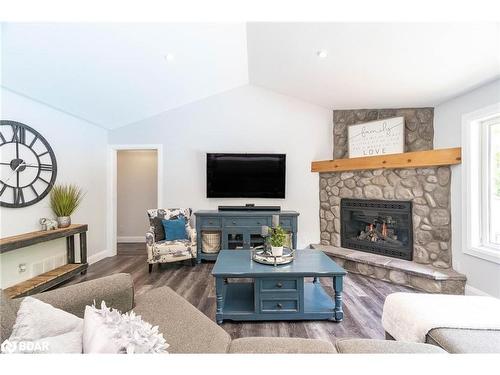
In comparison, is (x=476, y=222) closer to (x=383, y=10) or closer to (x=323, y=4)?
(x=383, y=10)

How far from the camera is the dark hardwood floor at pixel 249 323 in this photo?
188 centimetres

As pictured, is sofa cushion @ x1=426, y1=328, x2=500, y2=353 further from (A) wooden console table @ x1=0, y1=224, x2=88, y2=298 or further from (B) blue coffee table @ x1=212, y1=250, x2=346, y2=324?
(A) wooden console table @ x1=0, y1=224, x2=88, y2=298

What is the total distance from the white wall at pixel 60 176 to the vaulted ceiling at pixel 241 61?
180mm

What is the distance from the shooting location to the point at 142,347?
0.80 metres

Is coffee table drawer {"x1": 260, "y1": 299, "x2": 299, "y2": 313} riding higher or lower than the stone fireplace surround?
lower

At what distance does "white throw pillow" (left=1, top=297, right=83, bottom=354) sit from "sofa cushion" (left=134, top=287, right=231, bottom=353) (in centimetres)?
41

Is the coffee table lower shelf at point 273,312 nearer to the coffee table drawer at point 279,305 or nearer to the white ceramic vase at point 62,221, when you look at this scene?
the coffee table drawer at point 279,305

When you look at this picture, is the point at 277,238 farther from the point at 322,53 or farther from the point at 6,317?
the point at 322,53

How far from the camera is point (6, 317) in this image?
910mm

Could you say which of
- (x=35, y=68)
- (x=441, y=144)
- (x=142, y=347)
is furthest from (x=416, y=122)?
(x=35, y=68)

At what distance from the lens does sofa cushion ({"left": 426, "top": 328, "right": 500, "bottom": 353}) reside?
1.06m

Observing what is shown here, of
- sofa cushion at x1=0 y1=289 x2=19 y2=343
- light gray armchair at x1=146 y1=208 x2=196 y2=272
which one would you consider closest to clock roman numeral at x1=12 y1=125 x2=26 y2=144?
light gray armchair at x1=146 y1=208 x2=196 y2=272

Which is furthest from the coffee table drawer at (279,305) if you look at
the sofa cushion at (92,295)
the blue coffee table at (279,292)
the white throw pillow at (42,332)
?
the white throw pillow at (42,332)

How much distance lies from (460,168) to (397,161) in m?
0.63
